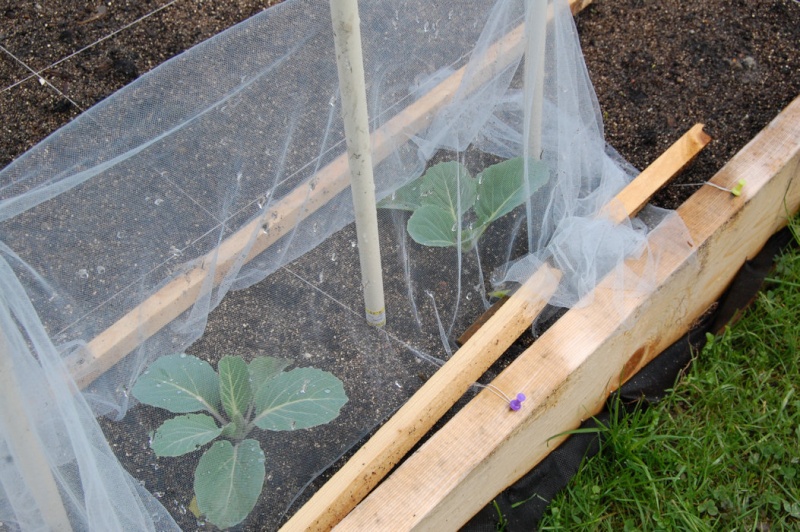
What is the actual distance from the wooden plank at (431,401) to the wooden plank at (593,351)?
47 millimetres

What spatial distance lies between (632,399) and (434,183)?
1.90 ft

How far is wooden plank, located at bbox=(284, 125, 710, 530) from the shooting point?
1280 millimetres

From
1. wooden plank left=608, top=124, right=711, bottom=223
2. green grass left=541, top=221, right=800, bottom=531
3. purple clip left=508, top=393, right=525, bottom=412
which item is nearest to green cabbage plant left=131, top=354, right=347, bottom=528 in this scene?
purple clip left=508, top=393, right=525, bottom=412

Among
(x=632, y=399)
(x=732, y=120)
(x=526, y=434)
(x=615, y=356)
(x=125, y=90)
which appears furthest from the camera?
(x=732, y=120)

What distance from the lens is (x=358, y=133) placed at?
3.91ft

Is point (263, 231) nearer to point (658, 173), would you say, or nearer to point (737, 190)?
point (658, 173)

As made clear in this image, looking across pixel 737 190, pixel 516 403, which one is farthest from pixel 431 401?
pixel 737 190

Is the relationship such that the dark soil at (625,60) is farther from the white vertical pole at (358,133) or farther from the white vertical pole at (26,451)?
the white vertical pole at (26,451)

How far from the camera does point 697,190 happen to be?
1.70m

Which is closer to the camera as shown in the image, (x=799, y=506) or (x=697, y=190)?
(x=799, y=506)

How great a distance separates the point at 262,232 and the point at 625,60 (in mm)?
1049

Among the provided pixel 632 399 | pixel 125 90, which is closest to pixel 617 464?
pixel 632 399

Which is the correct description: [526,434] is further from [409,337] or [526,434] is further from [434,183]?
[434,183]

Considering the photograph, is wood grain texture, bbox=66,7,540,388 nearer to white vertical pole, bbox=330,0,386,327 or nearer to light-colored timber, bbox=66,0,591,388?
light-colored timber, bbox=66,0,591,388
